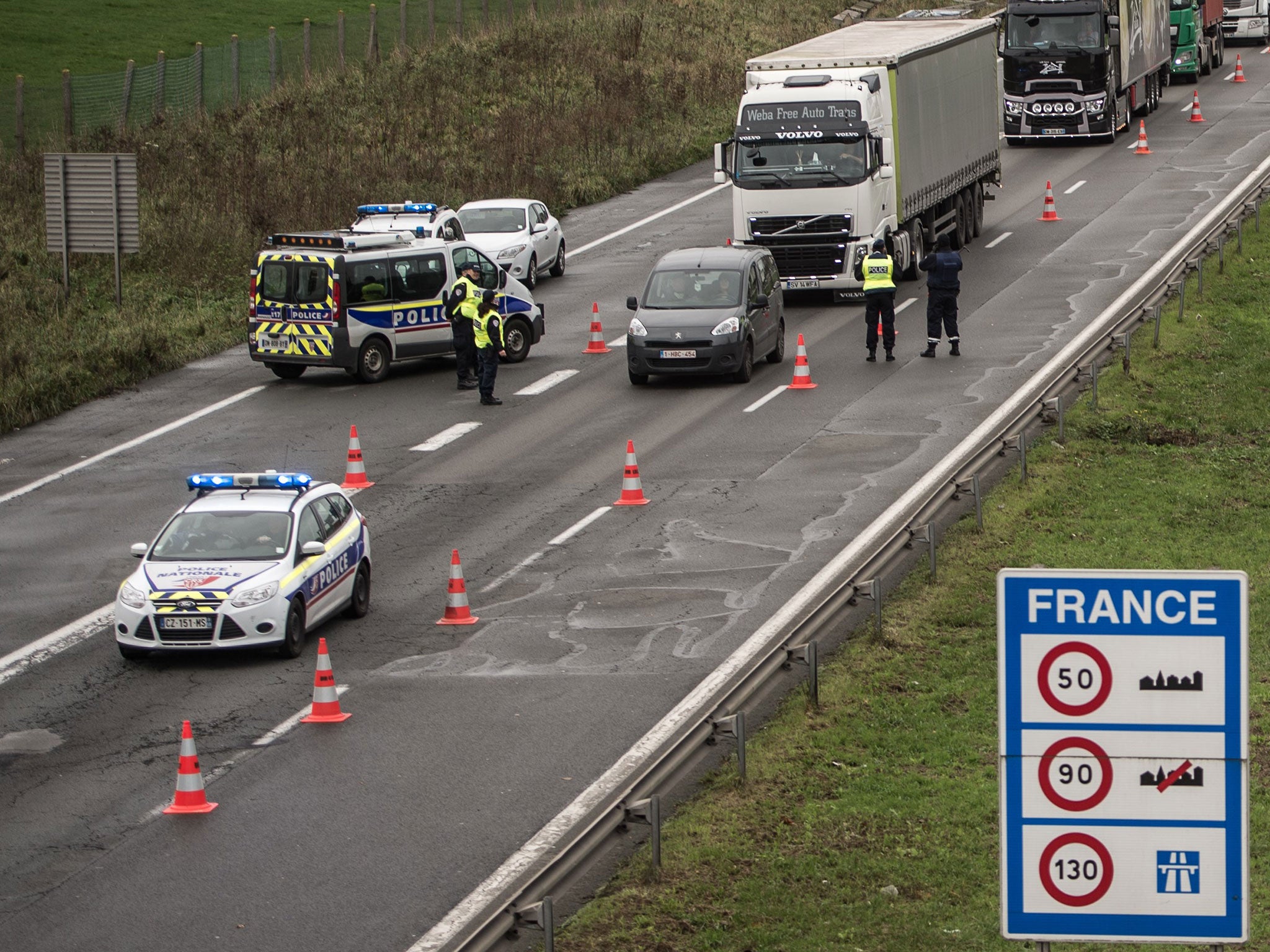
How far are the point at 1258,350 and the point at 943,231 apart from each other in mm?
9523

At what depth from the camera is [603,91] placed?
53469 mm

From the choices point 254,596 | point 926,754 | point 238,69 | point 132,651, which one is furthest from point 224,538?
point 238,69

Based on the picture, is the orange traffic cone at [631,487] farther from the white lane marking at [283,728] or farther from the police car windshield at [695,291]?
the police car windshield at [695,291]

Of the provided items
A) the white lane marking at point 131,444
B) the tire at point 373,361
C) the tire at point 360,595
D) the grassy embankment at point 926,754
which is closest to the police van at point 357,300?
the tire at point 373,361

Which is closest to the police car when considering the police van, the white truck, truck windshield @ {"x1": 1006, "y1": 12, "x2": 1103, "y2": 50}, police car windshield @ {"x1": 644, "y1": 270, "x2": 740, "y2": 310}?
police car windshield @ {"x1": 644, "y1": 270, "x2": 740, "y2": 310}

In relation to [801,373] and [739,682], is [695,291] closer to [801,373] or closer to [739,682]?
[801,373]

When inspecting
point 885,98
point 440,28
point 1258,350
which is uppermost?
point 440,28

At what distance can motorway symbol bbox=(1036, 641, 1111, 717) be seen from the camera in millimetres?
5281

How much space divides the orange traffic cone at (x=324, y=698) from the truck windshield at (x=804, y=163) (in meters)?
18.8

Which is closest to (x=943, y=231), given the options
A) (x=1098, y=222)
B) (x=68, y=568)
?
(x=1098, y=222)

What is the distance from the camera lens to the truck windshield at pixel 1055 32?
4606 centimetres

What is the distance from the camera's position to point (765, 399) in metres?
26.7

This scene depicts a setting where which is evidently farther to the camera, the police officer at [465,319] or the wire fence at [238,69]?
the wire fence at [238,69]

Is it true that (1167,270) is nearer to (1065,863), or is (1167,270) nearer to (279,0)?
(1065,863)
